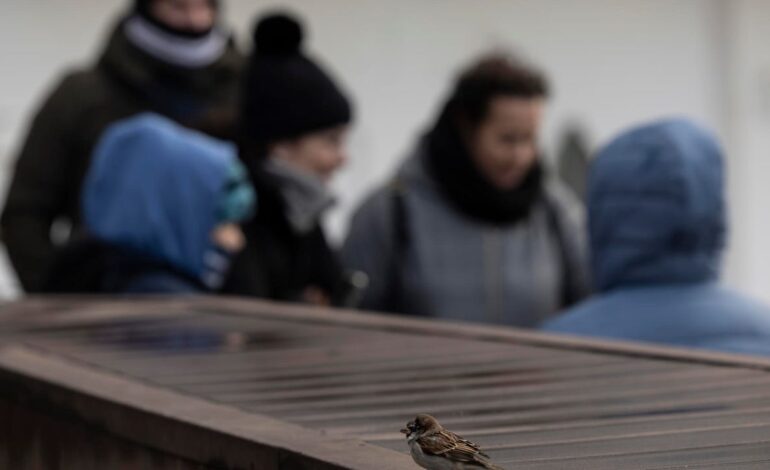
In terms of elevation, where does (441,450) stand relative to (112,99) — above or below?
above

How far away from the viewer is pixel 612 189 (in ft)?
14.5

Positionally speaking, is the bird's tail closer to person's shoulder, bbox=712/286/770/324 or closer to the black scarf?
person's shoulder, bbox=712/286/770/324

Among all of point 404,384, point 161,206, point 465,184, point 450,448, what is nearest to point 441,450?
point 450,448

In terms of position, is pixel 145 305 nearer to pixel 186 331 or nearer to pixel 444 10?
pixel 186 331

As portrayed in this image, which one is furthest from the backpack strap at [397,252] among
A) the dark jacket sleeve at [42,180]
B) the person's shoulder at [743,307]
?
the person's shoulder at [743,307]

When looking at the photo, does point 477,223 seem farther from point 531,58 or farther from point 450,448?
point 531,58

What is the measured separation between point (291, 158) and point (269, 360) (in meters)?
2.05

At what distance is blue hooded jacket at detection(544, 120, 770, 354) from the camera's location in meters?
4.16

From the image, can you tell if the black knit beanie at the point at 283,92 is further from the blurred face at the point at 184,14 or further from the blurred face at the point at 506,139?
the blurred face at the point at 506,139

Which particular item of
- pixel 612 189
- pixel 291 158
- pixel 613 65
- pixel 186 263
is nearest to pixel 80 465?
pixel 612 189

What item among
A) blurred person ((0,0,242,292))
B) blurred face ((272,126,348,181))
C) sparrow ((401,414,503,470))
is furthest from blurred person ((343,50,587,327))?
sparrow ((401,414,503,470))

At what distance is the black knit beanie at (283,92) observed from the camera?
5840mm

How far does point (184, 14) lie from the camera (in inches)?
257

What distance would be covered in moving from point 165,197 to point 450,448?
3276mm
